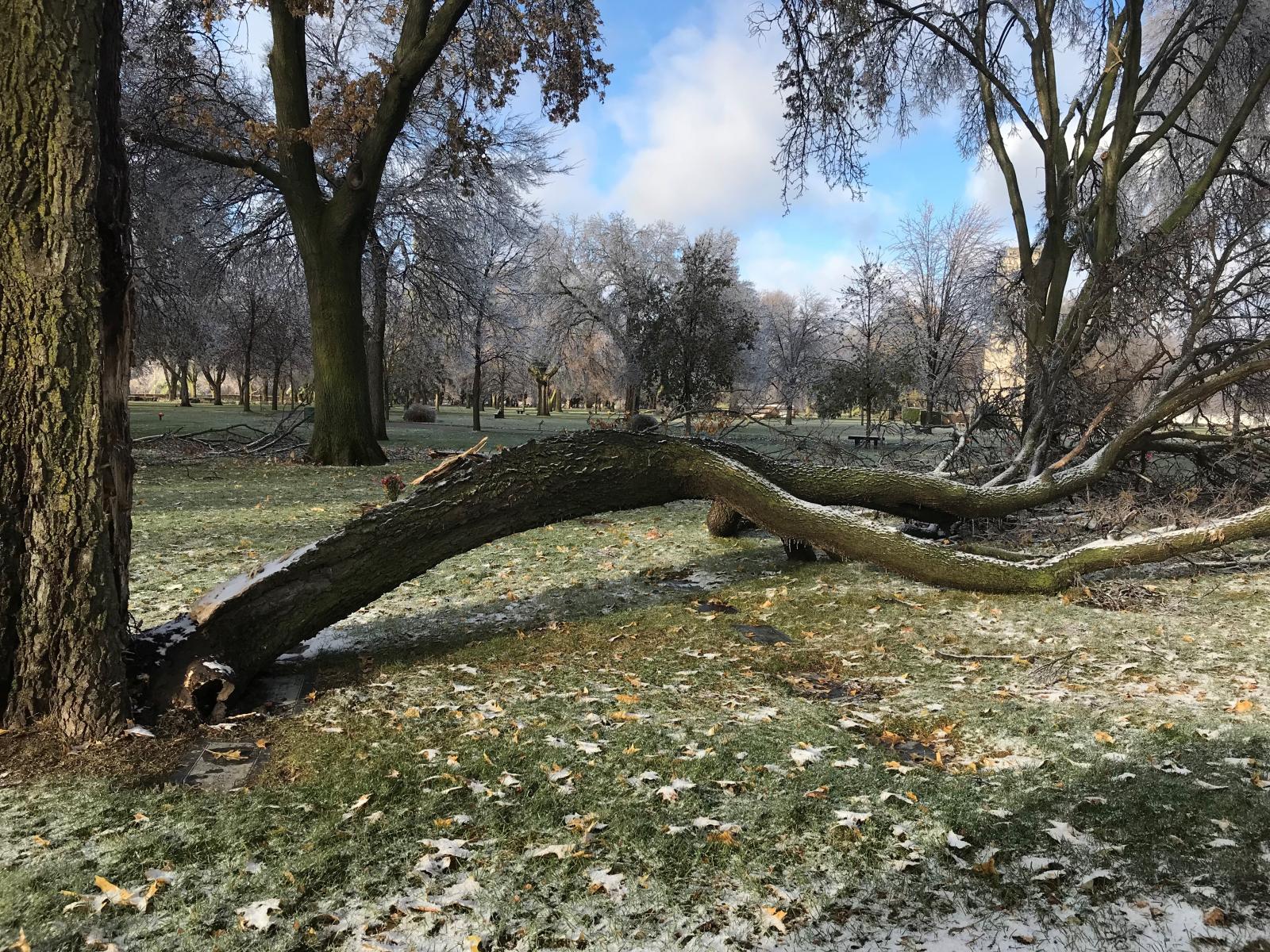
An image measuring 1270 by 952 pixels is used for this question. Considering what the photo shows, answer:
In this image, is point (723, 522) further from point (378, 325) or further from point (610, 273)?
point (610, 273)

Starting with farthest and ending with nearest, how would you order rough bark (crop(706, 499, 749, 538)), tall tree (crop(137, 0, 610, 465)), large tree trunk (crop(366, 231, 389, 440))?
large tree trunk (crop(366, 231, 389, 440)) → tall tree (crop(137, 0, 610, 465)) → rough bark (crop(706, 499, 749, 538))

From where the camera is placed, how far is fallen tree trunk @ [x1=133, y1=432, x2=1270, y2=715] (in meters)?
3.43

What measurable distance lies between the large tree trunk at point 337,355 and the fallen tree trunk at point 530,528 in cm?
831

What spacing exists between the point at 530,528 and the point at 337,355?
934 centimetres

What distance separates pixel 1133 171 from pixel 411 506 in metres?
15.6

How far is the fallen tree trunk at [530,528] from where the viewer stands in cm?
343

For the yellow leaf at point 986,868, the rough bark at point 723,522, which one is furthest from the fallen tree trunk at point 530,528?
the yellow leaf at point 986,868

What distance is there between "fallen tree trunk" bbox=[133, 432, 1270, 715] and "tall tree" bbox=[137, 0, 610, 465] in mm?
8440

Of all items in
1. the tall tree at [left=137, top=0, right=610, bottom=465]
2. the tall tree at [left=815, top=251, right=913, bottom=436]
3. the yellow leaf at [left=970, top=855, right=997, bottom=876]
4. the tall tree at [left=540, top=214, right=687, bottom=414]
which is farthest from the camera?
the tall tree at [left=540, top=214, right=687, bottom=414]

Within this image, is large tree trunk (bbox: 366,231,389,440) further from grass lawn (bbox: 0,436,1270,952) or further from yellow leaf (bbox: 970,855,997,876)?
yellow leaf (bbox: 970,855,997,876)

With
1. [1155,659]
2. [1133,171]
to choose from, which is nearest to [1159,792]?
[1155,659]

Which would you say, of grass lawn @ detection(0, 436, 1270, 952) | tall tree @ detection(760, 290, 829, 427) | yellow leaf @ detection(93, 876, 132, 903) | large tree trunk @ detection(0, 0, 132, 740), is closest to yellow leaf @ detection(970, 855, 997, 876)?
grass lawn @ detection(0, 436, 1270, 952)

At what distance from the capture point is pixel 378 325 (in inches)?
746

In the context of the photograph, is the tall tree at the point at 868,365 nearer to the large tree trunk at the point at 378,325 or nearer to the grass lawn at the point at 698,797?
the large tree trunk at the point at 378,325
